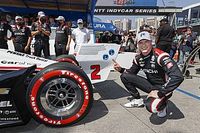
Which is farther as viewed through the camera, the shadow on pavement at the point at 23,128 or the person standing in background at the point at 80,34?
the person standing in background at the point at 80,34

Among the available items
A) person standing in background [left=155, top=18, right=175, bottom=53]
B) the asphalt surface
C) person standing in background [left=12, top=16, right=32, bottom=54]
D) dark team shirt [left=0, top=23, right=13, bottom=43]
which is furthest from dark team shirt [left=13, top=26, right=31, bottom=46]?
person standing in background [left=155, top=18, right=175, bottom=53]

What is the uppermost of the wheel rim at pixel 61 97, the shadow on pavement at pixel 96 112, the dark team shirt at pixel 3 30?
the dark team shirt at pixel 3 30

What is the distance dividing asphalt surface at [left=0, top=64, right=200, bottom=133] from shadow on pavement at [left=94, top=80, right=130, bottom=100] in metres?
0.02

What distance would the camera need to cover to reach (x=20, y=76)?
138 inches

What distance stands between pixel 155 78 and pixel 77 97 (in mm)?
1208

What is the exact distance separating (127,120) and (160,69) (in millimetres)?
845

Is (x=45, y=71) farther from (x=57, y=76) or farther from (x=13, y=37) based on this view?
(x=13, y=37)

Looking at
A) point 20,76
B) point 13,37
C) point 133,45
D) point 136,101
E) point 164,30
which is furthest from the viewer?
point 133,45

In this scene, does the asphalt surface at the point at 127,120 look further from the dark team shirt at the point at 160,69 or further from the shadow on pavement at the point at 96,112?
the dark team shirt at the point at 160,69

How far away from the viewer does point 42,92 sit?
11.9 ft

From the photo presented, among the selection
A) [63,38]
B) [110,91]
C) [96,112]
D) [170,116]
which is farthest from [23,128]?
[63,38]

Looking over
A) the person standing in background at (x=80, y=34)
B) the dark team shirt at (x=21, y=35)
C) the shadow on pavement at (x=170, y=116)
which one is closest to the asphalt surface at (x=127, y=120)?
the shadow on pavement at (x=170, y=116)

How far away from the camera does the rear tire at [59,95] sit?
3.55m

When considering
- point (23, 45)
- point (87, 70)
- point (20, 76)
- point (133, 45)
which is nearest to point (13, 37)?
point (23, 45)
